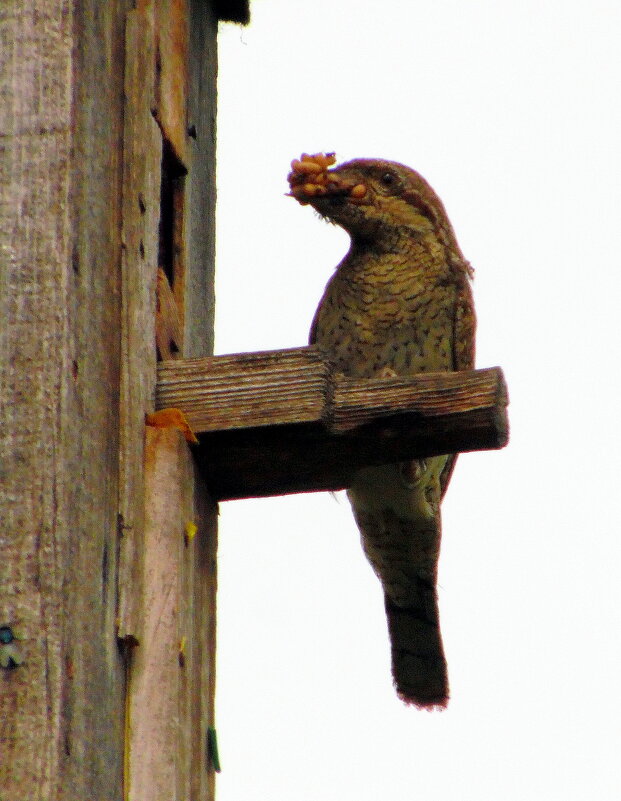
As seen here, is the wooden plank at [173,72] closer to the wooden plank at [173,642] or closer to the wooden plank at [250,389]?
the wooden plank at [250,389]

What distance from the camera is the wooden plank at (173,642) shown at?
9.66 ft

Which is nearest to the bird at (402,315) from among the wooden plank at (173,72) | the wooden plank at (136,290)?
the wooden plank at (173,72)

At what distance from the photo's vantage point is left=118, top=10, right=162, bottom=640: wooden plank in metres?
3.04

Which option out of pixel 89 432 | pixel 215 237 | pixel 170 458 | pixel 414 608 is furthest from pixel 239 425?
pixel 414 608

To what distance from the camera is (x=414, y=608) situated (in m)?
4.93

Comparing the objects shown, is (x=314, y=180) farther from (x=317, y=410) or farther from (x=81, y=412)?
(x=81, y=412)

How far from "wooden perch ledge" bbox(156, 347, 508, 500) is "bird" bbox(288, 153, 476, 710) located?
1319 mm

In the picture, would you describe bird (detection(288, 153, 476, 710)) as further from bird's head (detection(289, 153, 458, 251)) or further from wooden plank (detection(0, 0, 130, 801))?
wooden plank (detection(0, 0, 130, 801))

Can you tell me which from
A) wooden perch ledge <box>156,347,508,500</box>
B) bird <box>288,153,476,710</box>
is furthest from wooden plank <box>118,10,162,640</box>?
bird <box>288,153,476,710</box>

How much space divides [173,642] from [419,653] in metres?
1.84

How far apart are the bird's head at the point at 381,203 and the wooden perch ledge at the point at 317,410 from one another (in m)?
1.22

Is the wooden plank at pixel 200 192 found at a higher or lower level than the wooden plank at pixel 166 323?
higher

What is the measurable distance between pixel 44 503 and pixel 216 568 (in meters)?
0.74

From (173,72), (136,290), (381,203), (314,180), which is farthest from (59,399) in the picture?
(381,203)
